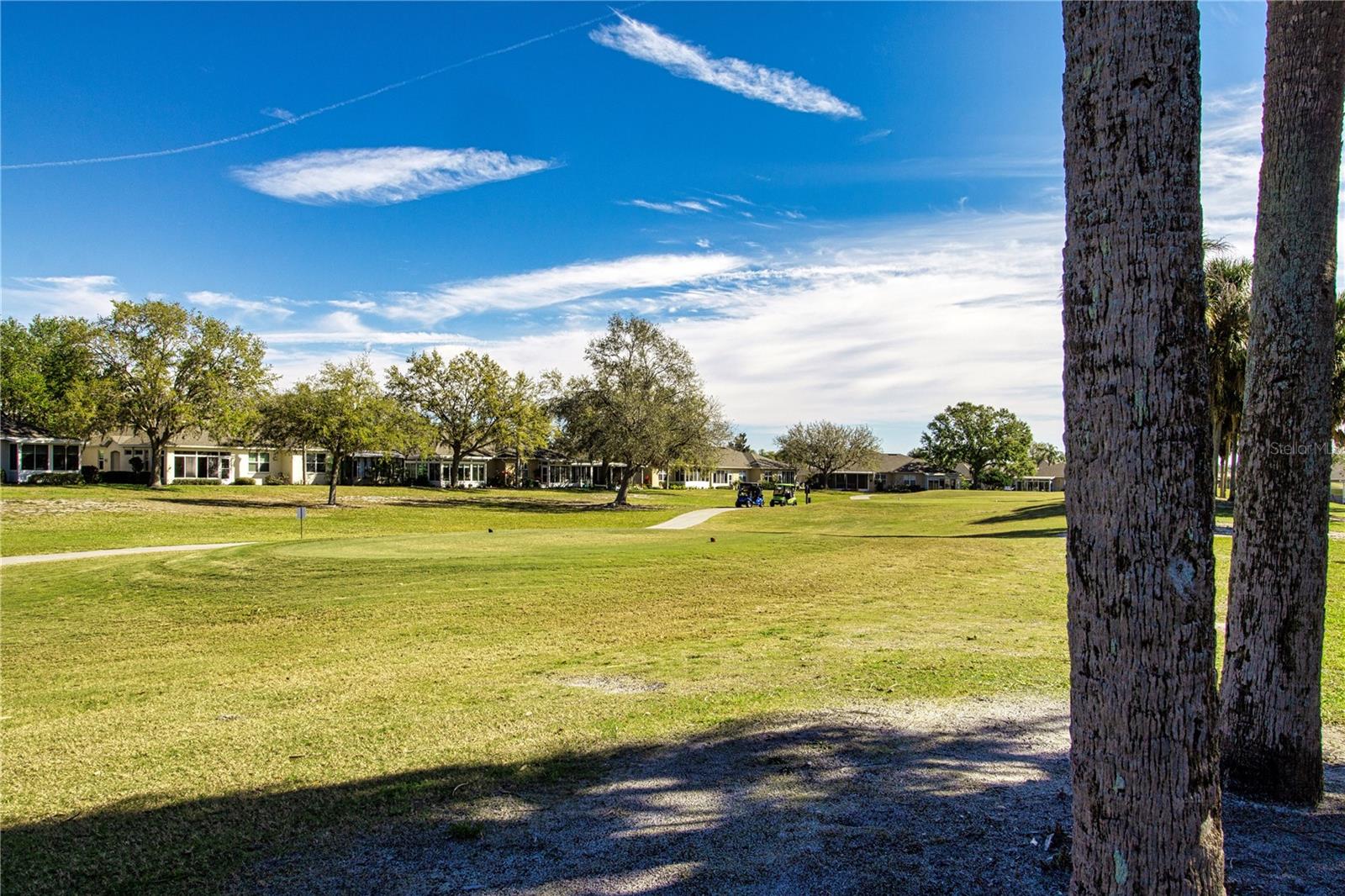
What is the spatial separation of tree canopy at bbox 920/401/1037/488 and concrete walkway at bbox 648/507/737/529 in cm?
6907

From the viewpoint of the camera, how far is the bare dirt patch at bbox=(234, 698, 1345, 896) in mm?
3910

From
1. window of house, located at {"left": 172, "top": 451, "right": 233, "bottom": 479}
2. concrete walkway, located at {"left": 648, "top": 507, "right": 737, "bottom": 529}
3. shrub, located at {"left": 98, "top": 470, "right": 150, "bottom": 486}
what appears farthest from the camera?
window of house, located at {"left": 172, "top": 451, "right": 233, "bottom": 479}

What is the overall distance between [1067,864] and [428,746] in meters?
4.60

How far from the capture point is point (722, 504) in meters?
61.1

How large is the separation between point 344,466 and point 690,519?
44.6m

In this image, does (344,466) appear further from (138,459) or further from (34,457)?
(34,457)

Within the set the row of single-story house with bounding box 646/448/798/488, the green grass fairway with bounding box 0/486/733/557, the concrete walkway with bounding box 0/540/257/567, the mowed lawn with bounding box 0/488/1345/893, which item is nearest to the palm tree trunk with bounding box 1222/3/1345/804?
the mowed lawn with bounding box 0/488/1345/893

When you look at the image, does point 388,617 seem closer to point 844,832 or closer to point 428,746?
point 428,746

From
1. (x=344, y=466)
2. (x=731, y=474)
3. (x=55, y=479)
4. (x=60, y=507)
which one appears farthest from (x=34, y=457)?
(x=731, y=474)

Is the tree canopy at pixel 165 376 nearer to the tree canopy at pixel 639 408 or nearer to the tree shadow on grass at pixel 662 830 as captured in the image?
the tree canopy at pixel 639 408

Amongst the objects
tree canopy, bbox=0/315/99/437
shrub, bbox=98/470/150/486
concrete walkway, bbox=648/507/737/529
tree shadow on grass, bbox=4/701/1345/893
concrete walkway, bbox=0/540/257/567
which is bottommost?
concrete walkway, bbox=648/507/737/529

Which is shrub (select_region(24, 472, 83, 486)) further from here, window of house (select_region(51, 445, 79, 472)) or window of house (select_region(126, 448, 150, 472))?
window of house (select_region(126, 448, 150, 472))

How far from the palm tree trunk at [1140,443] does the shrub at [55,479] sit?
202 ft

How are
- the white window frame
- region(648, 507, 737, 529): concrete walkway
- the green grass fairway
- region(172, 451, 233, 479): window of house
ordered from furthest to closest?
region(172, 451, 233, 479): window of house < the white window frame < region(648, 507, 737, 529): concrete walkway < the green grass fairway
